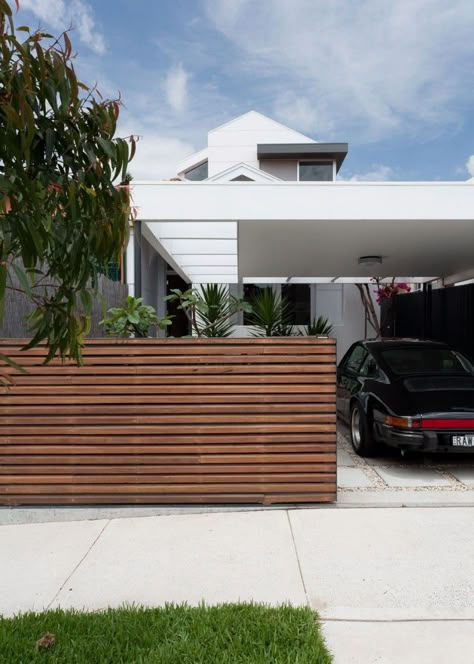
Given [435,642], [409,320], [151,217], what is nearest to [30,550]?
[435,642]

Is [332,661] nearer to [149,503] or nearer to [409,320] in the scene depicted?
[149,503]

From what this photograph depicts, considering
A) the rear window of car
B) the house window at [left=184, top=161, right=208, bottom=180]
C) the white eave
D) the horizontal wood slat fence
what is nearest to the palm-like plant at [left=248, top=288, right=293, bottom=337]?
the horizontal wood slat fence

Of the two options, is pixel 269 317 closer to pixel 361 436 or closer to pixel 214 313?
pixel 214 313

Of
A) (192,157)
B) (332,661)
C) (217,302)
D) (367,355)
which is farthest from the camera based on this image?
(192,157)

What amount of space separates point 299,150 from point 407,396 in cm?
1595

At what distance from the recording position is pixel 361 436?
230 inches

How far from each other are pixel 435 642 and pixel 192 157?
878 inches

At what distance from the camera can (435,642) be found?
246 centimetres

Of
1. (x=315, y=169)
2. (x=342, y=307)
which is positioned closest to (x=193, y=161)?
(x=315, y=169)

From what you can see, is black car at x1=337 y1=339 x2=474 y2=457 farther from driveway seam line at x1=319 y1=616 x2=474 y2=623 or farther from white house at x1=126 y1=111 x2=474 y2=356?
driveway seam line at x1=319 y1=616 x2=474 y2=623

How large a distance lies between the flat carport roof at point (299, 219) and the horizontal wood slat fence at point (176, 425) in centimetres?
238

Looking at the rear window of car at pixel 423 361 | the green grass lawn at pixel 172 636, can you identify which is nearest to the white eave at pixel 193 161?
the rear window of car at pixel 423 361

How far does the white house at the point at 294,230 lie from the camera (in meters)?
6.01

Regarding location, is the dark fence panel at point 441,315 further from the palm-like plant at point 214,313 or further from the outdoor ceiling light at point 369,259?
the palm-like plant at point 214,313
